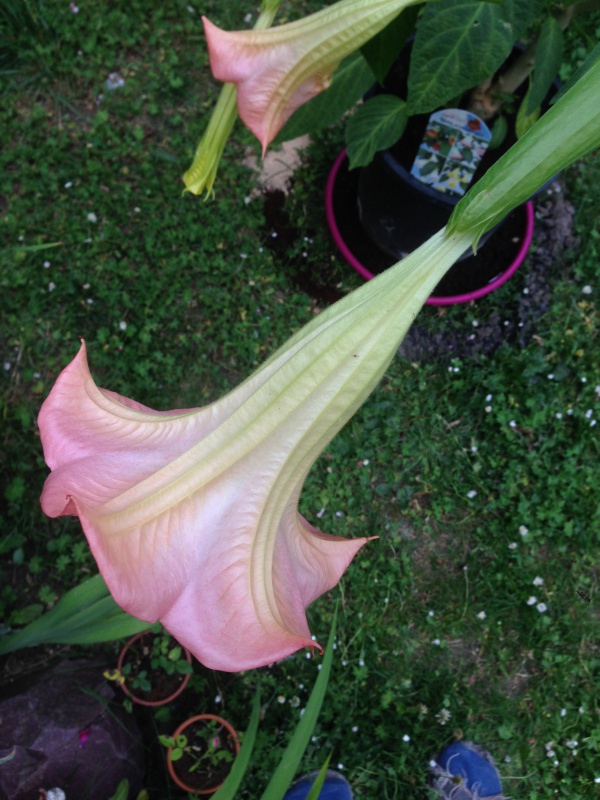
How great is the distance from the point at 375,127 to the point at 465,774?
139 centimetres

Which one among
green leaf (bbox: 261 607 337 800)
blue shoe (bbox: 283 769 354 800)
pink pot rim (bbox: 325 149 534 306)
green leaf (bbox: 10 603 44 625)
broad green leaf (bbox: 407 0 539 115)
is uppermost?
broad green leaf (bbox: 407 0 539 115)

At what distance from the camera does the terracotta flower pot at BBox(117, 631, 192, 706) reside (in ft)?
4.65

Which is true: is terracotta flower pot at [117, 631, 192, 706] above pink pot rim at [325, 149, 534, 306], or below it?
below

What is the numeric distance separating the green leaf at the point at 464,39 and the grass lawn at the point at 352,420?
83cm

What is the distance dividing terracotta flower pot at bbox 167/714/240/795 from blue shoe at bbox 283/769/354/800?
6.7 inches

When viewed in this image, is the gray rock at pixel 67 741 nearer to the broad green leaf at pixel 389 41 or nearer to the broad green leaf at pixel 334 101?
the broad green leaf at pixel 334 101

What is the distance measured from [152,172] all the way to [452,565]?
4.30ft

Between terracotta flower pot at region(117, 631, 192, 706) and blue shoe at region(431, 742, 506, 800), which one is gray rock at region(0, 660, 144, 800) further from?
blue shoe at region(431, 742, 506, 800)

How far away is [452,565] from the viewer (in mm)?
1589

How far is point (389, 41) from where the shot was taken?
88 centimetres

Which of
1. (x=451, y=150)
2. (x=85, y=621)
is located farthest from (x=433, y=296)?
(x=85, y=621)

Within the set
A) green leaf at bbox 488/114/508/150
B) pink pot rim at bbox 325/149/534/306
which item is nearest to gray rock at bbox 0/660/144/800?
pink pot rim at bbox 325/149/534/306

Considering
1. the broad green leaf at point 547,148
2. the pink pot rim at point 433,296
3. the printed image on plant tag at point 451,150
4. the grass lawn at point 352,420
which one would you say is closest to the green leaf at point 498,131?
the printed image on plant tag at point 451,150

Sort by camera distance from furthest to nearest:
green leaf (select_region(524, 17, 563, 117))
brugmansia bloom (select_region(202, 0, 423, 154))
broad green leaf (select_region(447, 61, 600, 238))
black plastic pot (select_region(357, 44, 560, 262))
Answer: black plastic pot (select_region(357, 44, 560, 262)) → green leaf (select_region(524, 17, 563, 117)) → brugmansia bloom (select_region(202, 0, 423, 154)) → broad green leaf (select_region(447, 61, 600, 238))
